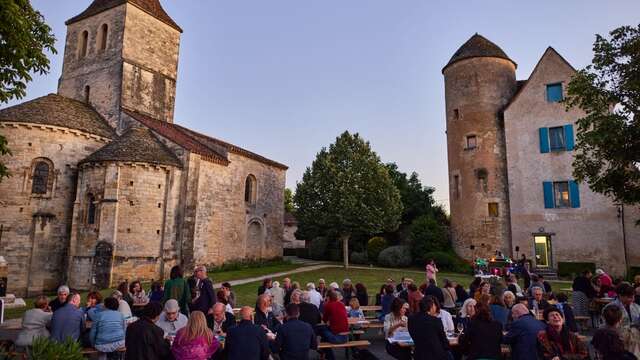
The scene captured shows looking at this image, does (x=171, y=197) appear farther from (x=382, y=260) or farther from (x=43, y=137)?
(x=382, y=260)

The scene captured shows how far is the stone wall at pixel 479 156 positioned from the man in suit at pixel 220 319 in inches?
854

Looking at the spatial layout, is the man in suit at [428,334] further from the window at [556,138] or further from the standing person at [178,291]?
the window at [556,138]

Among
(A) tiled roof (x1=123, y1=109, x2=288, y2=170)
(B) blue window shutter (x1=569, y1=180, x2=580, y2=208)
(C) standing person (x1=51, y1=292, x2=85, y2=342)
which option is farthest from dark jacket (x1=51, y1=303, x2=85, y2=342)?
(B) blue window shutter (x1=569, y1=180, x2=580, y2=208)

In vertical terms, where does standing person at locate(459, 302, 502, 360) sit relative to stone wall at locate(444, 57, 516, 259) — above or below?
below

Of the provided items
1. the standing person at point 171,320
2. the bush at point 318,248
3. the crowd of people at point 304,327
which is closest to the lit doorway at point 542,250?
the crowd of people at point 304,327

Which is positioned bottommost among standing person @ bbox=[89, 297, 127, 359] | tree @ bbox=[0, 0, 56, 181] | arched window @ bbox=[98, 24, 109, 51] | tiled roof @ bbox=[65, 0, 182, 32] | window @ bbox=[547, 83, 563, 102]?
standing person @ bbox=[89, 297, 127, 359]

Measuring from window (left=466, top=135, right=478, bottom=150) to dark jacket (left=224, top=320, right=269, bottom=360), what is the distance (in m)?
24.5

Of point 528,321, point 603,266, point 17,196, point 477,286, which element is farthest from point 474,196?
point 17,196

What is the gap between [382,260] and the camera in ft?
96.9


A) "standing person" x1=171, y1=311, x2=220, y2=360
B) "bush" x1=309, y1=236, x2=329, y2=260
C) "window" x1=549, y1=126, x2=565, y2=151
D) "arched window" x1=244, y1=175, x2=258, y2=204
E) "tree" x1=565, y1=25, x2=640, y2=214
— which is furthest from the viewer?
"bush" x1=309, y1=236, x2=329, y2=260

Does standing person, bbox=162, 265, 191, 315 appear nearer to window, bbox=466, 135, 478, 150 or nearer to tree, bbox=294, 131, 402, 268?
tree, bbox=294, 131, 402, 268

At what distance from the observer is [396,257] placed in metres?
28.7

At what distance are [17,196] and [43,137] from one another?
3.50m

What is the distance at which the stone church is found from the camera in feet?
68.6
